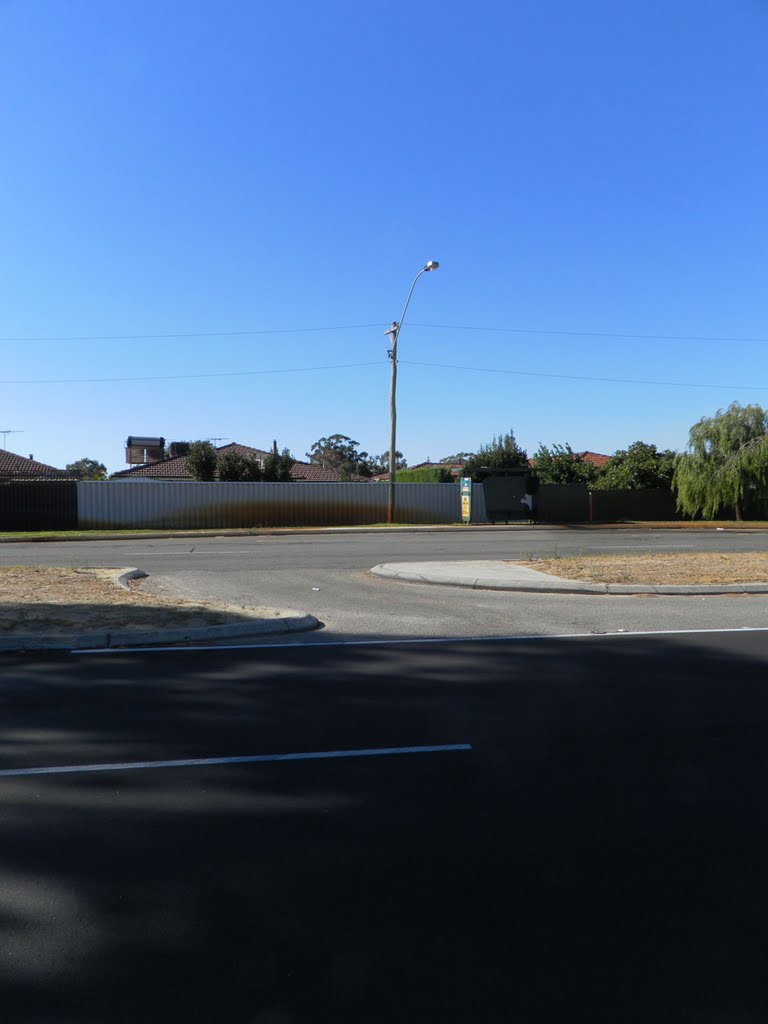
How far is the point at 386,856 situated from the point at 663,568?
1205 centimetres

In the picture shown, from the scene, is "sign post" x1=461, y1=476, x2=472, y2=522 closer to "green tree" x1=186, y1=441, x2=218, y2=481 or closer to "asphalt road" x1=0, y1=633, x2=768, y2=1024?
"green tree" x1=186, y1=441, x2=218, y2=481

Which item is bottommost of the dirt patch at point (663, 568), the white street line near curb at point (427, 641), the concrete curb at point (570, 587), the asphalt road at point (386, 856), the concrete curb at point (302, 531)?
the asphalt road at point (386, 856)

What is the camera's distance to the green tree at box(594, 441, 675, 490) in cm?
4209

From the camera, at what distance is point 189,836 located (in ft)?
13.5

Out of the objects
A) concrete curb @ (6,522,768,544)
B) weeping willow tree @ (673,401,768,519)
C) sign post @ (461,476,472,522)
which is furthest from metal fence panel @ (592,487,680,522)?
sign post @ (461,476,472,522)

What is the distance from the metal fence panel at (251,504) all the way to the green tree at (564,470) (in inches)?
364

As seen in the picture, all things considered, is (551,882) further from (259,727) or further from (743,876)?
(259,727)

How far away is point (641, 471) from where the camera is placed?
42250 mm

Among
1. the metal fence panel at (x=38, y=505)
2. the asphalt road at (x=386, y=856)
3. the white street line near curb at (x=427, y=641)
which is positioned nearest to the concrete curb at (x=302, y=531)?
the metal fence panel at (x=38, y=505)

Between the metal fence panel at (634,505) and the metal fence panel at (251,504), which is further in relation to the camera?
the metal fence panel at (634,505)

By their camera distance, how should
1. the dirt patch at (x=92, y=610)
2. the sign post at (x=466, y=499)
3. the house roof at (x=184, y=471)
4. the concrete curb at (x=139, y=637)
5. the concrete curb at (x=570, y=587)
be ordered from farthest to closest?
the house roof at (x=184, y=471) < the sign post at (x=466, y=499) < the concrete curb at (x=570, y=587) < the dirt patch at (x=92, y=610) < the concrete curb at (x=139, y=637)

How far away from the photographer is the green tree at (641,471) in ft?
138

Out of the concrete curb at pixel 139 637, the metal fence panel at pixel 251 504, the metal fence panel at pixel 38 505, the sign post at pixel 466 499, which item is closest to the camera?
the concrete curb at pixel 139 637

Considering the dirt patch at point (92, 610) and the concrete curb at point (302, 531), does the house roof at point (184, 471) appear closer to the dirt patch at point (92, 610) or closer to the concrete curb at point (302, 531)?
the concrete curb at point (302, 531)
